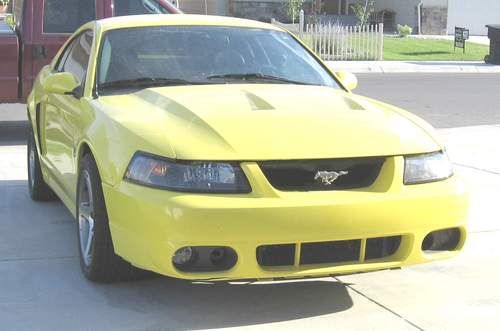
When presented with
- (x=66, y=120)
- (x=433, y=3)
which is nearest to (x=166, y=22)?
(x=66, y=120)

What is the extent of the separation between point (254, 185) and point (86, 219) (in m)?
1.29

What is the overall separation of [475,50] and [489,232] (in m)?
24.4

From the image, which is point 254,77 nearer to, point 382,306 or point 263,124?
point 263,124

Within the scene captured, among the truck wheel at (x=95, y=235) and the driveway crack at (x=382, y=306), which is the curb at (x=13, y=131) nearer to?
the truck wheel at (x=95, y=235)

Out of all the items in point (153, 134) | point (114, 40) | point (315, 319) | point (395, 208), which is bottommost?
point (315, 319)

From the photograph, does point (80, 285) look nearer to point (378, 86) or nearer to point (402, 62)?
point (378, 86)

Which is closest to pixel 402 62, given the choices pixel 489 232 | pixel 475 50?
pixel 475 50

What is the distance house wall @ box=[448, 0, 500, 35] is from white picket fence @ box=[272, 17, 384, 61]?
39.0 feet

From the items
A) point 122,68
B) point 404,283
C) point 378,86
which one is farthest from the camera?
point 378,86

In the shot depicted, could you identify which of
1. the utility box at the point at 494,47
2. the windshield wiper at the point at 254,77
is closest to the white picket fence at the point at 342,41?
the utility box at the point at 494,47

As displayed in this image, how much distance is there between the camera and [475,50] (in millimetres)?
28906

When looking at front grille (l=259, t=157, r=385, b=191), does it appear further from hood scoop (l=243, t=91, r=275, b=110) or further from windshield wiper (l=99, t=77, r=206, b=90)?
windshield wiper (l=99, t=77, r=206, b=90)

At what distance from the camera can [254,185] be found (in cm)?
372

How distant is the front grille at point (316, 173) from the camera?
3.80 meters
